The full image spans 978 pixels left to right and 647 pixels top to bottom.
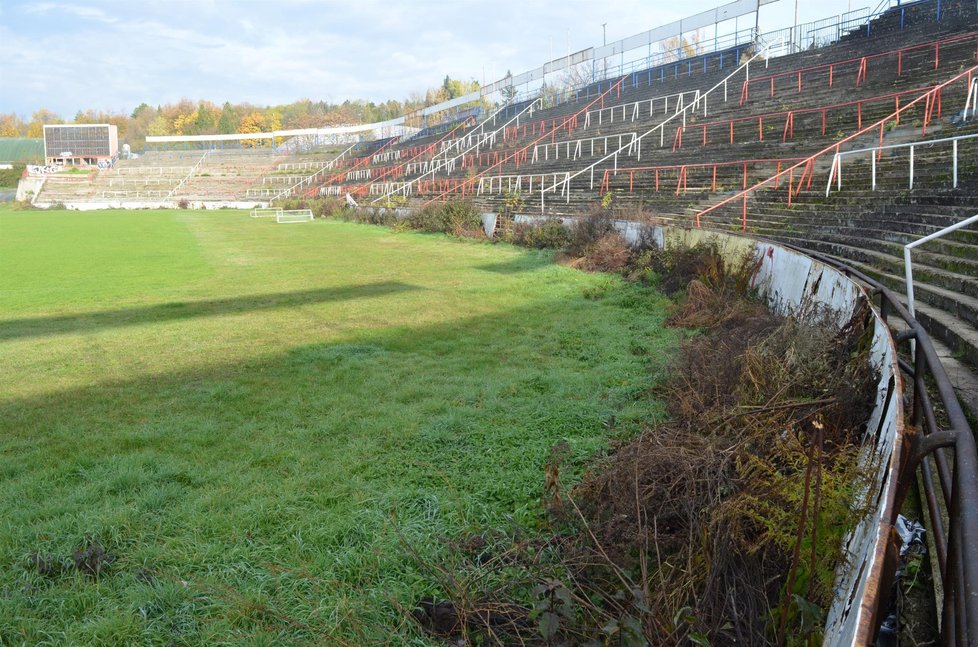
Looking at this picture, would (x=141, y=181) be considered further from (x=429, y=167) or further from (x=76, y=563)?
(x=76, y=563)

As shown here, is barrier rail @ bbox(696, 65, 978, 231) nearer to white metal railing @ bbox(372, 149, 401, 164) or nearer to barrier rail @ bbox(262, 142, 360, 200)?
white metal railing @ bbox(372, 149, 401, 164)

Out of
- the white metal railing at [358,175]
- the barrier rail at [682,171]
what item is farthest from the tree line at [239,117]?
the barrier rail at [682,171]

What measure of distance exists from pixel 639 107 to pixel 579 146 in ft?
14.7

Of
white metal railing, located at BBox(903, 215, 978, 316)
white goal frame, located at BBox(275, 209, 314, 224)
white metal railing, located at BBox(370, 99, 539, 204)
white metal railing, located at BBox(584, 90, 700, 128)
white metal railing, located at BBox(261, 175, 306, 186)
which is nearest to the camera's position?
white metal railing, located at BBox(903, 215, 978, 316)

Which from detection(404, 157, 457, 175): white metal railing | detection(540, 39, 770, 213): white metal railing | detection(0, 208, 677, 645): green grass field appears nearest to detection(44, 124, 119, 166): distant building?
detection(404, 157, 457, 175): white metal railing

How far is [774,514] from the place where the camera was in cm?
376

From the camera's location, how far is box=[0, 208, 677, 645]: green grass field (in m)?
4.00

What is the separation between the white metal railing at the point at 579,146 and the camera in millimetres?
31558

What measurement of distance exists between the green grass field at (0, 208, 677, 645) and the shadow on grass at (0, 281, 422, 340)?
88mm

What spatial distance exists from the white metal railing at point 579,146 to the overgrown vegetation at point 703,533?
25503 millimetres

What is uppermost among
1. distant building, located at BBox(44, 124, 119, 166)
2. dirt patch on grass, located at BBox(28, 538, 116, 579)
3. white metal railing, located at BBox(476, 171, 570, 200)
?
distant building, located at BBox(44, 124, 119, 166)

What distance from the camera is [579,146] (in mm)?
35750

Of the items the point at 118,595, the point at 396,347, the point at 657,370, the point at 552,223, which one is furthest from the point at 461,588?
the point at 552,223

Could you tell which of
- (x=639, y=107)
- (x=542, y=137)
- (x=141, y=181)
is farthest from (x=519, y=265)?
(x=141, y=181)
